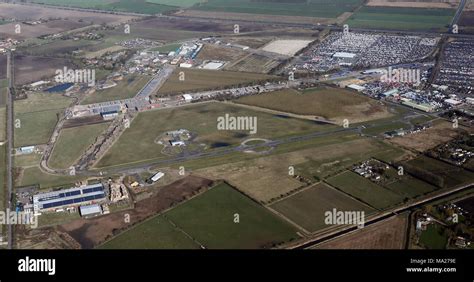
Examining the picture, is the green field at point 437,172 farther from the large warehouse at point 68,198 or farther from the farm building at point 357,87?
the large warehouse at point 68,198

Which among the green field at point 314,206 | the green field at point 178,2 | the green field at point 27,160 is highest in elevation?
the green field at point 178,2

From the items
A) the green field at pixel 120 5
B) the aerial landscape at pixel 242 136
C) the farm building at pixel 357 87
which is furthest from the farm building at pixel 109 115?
the green field at pixel 120 5

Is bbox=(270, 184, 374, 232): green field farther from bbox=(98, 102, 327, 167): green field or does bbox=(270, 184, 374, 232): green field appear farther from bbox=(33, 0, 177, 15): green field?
bbox=(33, 0, 177, 15): green field

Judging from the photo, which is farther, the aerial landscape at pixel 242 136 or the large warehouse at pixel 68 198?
the large warehouse at pixel 68 198

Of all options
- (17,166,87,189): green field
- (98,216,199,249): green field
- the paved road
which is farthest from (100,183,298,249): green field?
(17,166,87,189): green field

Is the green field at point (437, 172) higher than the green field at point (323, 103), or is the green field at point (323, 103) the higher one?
the green field at point (323, 103)

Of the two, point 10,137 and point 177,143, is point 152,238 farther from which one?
point 10,137

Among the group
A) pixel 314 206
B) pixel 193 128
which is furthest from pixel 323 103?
pixel 314 206

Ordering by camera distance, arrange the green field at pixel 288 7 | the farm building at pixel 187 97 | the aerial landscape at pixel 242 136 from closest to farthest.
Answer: the aerial landscape at pixel 242 136 < the farm building at pixel 187 97 < the green field at pixel 288 7
